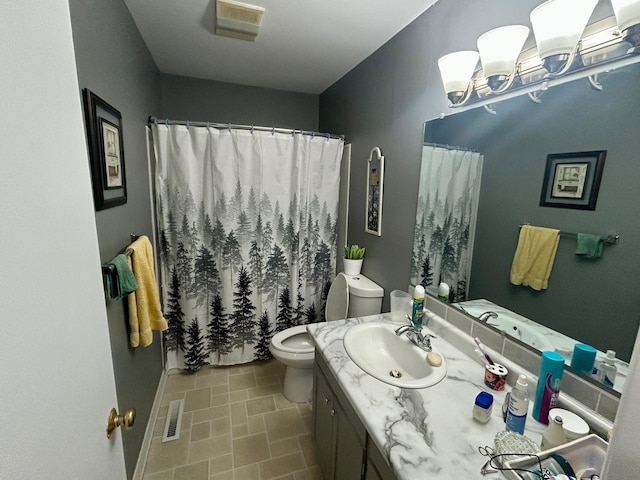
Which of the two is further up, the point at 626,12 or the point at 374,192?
the point at 626,12

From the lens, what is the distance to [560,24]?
2.75 feet

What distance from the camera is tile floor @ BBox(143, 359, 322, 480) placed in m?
1.56

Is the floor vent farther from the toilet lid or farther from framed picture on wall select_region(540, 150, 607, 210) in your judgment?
framed picture on wall select_region(540, 150, 607, 210)

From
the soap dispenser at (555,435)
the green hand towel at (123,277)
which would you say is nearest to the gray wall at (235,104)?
the green hand towel at (123,277)

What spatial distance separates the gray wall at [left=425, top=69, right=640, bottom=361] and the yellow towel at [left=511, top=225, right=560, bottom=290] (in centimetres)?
2

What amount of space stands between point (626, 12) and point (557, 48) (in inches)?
5.7

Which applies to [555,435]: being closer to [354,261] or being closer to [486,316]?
[486,316]

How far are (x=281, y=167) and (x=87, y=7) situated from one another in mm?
1322

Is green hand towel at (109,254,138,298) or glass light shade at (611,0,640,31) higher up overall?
glass light shade at (611,0,640,31)

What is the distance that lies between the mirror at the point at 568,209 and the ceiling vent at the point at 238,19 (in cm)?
121

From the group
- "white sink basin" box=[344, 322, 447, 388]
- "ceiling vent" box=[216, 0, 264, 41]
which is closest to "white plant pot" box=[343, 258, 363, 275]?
"white sink basin" box=[344, 322, 447, 388]

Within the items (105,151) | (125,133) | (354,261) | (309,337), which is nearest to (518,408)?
(309,337)

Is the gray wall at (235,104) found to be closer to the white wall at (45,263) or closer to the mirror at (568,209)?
the mirror at (568,209)

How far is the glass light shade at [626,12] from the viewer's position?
0.73 m
